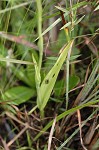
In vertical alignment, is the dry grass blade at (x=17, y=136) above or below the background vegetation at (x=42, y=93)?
below

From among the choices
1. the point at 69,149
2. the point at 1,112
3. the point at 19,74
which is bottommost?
the point at 69,149

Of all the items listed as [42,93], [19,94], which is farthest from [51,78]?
[19,94]

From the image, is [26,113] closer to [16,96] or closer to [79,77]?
[16,96]

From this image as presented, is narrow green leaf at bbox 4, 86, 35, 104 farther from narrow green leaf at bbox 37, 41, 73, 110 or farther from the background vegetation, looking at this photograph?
narrow green leaf at bbox 37, 41, 73, 110

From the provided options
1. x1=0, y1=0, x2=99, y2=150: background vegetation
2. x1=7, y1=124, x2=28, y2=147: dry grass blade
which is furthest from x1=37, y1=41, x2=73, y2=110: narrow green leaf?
x1=7, y1=124, x2=28, y2=147: dry grass blade

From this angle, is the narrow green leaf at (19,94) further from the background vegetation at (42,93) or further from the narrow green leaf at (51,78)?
the narrow green leaf at (51,78)

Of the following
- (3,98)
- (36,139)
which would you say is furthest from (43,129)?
(3,98)

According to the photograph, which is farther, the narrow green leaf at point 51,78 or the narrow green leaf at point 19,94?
the narrow green leaf at point 19,94

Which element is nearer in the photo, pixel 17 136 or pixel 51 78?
pixel 51 78

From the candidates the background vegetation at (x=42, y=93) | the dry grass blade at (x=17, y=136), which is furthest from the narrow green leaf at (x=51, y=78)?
the dry grass blade at (x=17, y=136)

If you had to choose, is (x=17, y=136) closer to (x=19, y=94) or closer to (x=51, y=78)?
(x=19, y=94)

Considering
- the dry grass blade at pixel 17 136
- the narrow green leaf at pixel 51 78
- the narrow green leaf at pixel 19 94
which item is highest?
the narrow green leaf at pixel 51 78
